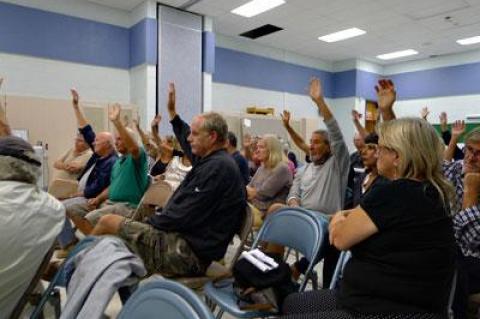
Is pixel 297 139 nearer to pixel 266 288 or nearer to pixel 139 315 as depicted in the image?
pixel 266 288

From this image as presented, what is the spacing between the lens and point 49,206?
60.0 inches

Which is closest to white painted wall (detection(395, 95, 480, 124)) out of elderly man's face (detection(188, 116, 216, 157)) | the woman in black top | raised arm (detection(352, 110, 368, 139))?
raised arm (detection(352, 110, 368, 139))

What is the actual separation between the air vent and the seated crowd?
14.2ft

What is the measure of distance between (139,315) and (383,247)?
2.62ft

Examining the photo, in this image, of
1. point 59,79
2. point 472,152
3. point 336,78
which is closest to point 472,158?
point 472,152

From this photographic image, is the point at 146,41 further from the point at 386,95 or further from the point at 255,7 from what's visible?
the point at 386,95

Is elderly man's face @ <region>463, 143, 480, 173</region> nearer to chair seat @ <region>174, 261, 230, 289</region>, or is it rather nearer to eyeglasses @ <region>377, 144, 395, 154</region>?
eyeglasses @ <region>377, 144, 395, 154</region>

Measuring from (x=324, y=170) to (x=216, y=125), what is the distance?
1094 mm

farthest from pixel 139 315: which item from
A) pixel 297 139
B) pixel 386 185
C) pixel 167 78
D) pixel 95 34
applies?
pixel 95 34

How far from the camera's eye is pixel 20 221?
1.39 meters

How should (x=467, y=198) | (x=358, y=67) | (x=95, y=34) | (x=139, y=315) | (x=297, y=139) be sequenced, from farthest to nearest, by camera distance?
1. (x=358, y=67)
2. (x=95, y=34)
3. (x=297, y=139)
4. (x=467, y=198)
5. (x=139, y=315)

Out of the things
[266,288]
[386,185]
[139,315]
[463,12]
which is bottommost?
[266,288]

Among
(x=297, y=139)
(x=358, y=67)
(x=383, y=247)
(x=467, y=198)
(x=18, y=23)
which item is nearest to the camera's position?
(x=383, y=247)

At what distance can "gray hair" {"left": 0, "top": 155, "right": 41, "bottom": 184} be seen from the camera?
1.49 meters
